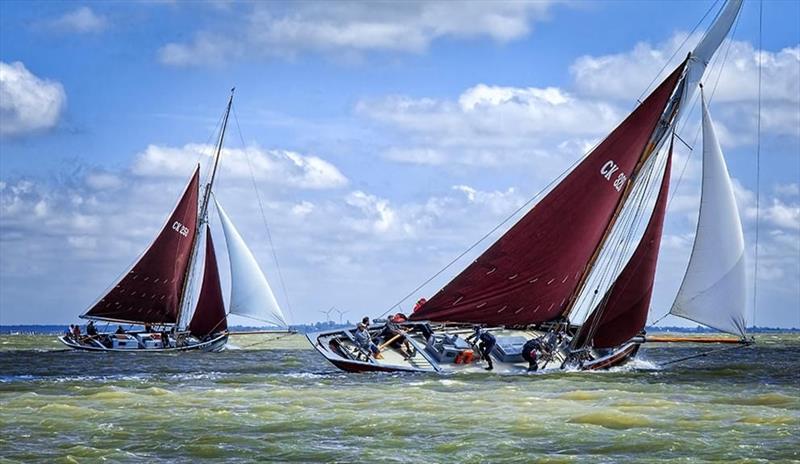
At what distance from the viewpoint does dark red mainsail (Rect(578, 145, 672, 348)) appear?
4684cm

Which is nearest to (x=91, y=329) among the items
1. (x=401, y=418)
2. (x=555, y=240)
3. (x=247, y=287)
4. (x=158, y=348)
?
(x=158, y=348)

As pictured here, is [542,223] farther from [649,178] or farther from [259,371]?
[259,371]

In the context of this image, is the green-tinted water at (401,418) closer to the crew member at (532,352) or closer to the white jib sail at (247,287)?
the crew member at (532,352)

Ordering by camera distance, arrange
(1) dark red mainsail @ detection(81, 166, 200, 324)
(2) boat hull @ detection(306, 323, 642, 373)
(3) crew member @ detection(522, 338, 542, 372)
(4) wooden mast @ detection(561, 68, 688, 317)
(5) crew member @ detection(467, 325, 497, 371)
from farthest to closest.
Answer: (1) dark red mainsail @ detection(81, 166, 200, 324), (4) wooden mast @ detection(561, 68, 688, 317), (5) crew member @ detection(467, 325, 497, 371), (2) boat hull @ detection(306, 323, 642, 373), (3) crew member @ detection(522, 338, 542, 372)

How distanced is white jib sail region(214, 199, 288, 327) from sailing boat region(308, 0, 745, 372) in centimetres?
2754

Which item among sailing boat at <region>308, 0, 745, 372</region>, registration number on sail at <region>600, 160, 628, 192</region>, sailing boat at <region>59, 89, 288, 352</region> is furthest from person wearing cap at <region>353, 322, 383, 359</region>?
sailing boat at <region>59, 89, 288, 352</region>

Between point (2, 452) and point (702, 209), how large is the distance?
29118 mm

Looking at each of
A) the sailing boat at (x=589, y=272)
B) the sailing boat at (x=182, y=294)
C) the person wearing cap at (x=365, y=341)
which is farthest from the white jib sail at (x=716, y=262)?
the sailing boat at (x=182, y=294)

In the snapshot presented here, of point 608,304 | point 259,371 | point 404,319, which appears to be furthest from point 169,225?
point 608,304

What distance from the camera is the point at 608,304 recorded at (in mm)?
47094

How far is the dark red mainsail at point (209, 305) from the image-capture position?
7562 cm

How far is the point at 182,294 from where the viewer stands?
77062 mm

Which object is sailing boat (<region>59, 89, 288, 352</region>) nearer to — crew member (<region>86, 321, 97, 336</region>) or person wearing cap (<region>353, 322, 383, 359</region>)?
crew member (<region>86, 321, 97, 336</region>)

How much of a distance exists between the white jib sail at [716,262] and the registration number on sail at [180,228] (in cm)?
3846
